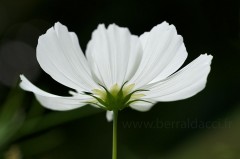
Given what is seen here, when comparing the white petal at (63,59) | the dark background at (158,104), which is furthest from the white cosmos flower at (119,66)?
the dark background at (158,104)

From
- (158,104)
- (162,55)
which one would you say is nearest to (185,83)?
(162,55)

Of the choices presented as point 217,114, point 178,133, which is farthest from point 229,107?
point 178,133

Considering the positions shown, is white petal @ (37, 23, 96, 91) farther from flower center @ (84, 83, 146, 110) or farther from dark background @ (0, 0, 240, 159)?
dark background @ (0, 0, 240, 159)

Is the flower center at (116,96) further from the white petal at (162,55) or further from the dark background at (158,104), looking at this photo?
the dark background at (158,104)

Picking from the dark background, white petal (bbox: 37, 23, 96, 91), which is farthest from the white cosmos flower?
the dark background

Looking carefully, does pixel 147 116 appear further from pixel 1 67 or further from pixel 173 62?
pixel 173 62
